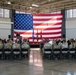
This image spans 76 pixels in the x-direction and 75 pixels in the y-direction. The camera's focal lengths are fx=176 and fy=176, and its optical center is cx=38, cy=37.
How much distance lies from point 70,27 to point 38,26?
368cm

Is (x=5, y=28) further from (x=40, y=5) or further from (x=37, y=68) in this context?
(x=37, y=68)

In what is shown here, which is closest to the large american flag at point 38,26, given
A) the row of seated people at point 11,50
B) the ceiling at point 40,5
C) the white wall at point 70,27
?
the ceiling at point 40,5

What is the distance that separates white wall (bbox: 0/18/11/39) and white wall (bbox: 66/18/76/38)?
6.65 metres

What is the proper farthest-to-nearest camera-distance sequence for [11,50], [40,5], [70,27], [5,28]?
[70,27] → [5,28] → [40,5] → [11,50]

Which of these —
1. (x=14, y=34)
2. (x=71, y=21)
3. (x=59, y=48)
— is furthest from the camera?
(x=71, y=21)

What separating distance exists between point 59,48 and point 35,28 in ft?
33.4

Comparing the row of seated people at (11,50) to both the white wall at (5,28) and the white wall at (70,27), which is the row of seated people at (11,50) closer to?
the white wall at (5,28)

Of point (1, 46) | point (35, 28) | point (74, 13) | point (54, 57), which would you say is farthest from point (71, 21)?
point (1, 46)

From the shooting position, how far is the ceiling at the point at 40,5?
16.7 metres

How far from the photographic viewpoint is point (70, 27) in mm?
20141

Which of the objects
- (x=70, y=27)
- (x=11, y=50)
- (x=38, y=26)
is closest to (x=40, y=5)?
(x=38, y=26)

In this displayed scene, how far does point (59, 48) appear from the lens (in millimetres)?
9820

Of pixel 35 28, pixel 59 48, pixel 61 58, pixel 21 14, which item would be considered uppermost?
pixel 21 14

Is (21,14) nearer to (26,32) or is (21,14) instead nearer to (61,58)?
(26,32)
